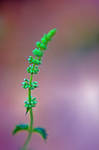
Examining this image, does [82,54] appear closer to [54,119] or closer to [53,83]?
[53,83]

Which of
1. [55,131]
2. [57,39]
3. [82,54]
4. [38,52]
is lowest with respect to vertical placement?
[55,131]

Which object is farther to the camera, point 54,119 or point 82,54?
point 82,54

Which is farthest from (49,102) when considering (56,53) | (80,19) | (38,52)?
(38,52)

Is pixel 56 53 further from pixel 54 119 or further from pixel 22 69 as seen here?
pixel 54 119

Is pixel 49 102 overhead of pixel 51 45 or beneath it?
beneath

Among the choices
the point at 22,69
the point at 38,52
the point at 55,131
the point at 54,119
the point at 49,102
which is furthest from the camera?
the point at 22,69

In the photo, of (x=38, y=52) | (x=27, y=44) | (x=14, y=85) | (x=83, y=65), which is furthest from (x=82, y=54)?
(x=38, y=52)

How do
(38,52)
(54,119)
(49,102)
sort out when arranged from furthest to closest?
(49,102), (54,119), (38,52)
